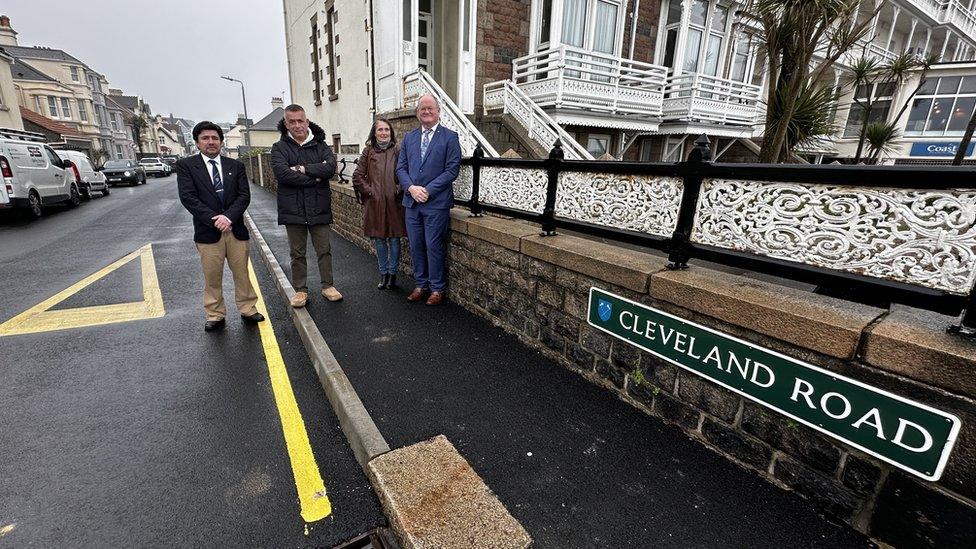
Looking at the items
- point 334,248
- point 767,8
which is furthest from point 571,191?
point 334,248

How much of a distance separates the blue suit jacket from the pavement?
143 cm

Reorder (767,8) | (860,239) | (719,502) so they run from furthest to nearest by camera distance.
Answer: (767,8) < (719,502) < (860,239)

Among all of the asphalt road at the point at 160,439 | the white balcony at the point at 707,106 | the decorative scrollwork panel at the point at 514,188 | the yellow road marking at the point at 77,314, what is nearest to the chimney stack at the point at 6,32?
the yellow road marking at the point at 77,314

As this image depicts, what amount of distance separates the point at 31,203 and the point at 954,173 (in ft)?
54.5

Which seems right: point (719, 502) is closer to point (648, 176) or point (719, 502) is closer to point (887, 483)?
point (887, 483)

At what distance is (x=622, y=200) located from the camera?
3.08 m

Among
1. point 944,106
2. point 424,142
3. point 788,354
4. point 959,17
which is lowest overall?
point 788,354

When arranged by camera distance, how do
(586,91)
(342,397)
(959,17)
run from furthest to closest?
(959,17) → (586,91) → (342,397)

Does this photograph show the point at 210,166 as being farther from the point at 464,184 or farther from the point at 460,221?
the point at 464,184

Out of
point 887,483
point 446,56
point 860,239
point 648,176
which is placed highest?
point 446,56

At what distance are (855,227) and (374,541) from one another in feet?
9.14

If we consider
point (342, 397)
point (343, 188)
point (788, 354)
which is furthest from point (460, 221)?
point (343, 188)

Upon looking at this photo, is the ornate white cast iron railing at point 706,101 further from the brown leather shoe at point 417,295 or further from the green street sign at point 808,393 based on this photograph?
the green street sign at point 808,393

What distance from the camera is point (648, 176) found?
287cm
